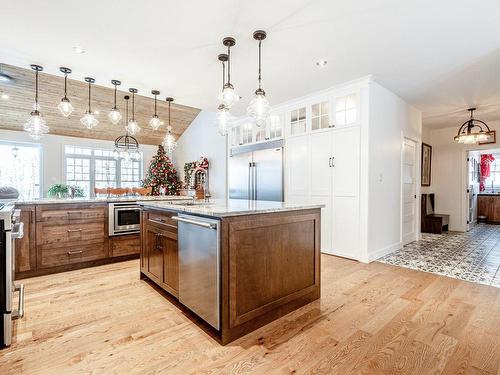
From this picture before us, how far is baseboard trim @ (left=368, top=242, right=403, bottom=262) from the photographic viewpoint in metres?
3.73

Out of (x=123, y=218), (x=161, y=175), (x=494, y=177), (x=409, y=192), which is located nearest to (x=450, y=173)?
(x=409, y=192)

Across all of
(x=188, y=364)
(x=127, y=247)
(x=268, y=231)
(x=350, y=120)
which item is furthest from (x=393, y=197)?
(x=127, y=247)

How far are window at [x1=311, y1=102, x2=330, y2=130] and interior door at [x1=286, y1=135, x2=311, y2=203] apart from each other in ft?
0.84

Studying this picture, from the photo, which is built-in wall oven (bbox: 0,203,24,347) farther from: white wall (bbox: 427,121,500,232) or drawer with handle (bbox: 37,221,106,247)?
white wall (bbox: 427,121,500,232)

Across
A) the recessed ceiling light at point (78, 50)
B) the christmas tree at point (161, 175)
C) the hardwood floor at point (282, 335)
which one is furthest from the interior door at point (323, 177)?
the christmas tree at point (161, 175)

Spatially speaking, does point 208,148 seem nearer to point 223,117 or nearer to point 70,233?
point 223,117

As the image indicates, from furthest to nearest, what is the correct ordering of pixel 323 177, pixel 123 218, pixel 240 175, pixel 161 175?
pixel 161 175, pixel 240 175, pixel 323 177, pixel 123 218

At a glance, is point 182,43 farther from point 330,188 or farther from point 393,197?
point 393,197

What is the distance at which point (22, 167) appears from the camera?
6637mm

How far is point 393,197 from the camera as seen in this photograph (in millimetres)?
4246

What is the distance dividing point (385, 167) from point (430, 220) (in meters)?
2.96

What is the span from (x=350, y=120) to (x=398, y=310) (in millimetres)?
2584

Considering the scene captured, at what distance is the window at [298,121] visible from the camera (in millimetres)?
4504

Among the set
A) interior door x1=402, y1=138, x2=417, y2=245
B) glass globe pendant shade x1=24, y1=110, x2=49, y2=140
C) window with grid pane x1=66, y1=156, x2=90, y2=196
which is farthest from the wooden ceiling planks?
interior door x1=402, y1=138, x2=417, y2=245
